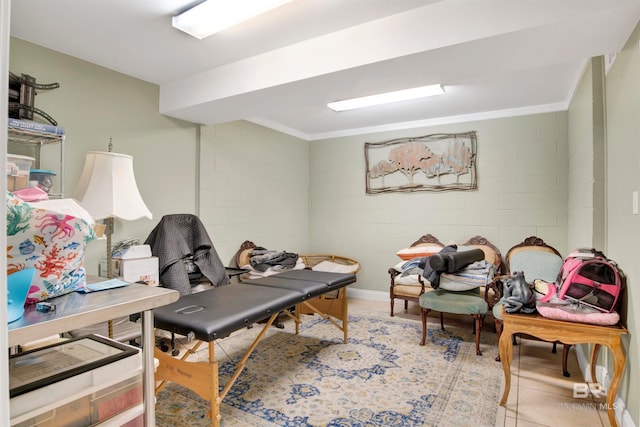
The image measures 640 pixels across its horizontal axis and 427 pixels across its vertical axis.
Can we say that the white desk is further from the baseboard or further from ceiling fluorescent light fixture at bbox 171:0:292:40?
the baseboard

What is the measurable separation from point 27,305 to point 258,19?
1972 millimetres

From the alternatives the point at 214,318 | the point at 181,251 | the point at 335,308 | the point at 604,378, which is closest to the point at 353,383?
the point at 335,308

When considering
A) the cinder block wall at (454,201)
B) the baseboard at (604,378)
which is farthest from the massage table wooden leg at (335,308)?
the baseboard at (604,378)

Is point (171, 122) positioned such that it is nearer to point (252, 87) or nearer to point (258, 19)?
point (252, 87)

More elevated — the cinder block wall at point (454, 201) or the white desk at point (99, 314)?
the cinder block wall at point (454, 201)

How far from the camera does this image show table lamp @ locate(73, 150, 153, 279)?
238 centimetres

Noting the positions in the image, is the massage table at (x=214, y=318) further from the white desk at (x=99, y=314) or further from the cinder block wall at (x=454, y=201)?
the cinder block wall at (x=454, y=201)

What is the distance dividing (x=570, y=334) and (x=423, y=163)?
2.96m

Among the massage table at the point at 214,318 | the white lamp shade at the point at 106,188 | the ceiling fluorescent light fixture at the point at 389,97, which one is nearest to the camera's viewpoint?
the massage table at the point at 214,318

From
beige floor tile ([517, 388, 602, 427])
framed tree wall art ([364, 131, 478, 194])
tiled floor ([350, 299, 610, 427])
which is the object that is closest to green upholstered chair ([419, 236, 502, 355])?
tiled floor ([350, 299, 610, 427])

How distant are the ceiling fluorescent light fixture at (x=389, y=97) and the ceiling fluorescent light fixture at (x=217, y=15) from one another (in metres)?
1.86

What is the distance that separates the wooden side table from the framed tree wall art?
8.36 feet

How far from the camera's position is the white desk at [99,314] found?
2.64 feet

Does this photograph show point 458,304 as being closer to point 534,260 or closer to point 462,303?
point 462,303
